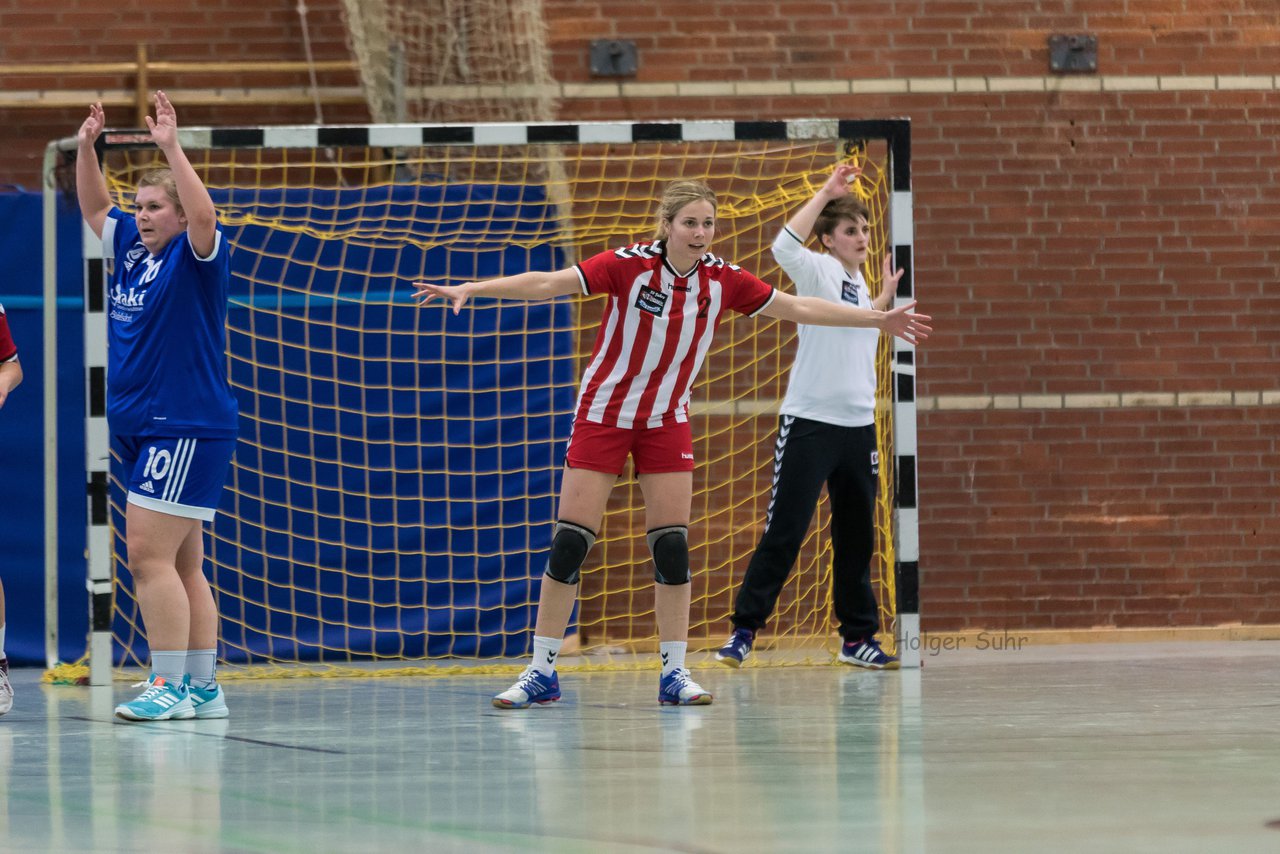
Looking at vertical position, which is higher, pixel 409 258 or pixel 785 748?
pixel 409 258

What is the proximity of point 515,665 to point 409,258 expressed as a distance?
2.12 meters

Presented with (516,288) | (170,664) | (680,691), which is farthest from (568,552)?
(170,664)

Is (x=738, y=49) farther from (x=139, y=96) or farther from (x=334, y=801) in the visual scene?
(x=334, y=801)

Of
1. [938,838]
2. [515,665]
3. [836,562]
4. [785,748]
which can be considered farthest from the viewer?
[515,665]

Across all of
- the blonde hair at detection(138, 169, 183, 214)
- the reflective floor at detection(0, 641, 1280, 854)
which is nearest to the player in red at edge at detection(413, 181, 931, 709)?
the reflective floor at detection(0, 641, 1280, 854)

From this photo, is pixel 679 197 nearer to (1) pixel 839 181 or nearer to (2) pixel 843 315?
(2) pixel 843 315

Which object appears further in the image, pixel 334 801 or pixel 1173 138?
pixel 1173 138

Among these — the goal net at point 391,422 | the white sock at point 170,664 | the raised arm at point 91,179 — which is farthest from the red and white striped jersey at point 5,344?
the goal net at point 391,422

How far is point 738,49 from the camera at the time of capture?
356 inches

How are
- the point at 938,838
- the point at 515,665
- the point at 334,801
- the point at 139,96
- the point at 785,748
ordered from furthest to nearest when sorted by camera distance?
the point at 139,96
the point at 515,665
the point at 785,748
the point at 334,801
the point at 938,838

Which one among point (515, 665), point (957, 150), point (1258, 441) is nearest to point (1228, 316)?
point (1258, 441)

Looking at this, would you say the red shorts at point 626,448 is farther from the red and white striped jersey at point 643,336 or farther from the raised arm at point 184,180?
the raised arm at point 184,180

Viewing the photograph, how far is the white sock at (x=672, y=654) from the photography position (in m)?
5.93

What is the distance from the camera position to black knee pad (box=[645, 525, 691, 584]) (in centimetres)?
584
